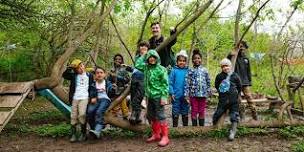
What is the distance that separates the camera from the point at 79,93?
8055 mm

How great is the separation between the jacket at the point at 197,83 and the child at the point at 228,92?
0.77 feet

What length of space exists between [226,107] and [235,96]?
0.25 meters

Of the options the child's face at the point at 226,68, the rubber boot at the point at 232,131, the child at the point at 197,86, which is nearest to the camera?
the rubber boot at the point at 232,131

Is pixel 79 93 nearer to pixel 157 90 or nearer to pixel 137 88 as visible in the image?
pixel 137 88

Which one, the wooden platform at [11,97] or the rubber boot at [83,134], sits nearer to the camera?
the wooden platform at [11,97]

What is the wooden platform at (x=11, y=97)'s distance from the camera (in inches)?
286

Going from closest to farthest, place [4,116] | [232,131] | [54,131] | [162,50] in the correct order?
[4,116]
[232,131]
[162,50]
[54,131]

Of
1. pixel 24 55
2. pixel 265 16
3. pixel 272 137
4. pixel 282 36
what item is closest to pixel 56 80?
pixel 272 137

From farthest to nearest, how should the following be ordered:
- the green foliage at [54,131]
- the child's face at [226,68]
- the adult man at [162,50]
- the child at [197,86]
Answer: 1. the green foliage at [54,131]
2. the adult man at [162,50]
3. the child at [197,86]
4. the child's face at [226,68]

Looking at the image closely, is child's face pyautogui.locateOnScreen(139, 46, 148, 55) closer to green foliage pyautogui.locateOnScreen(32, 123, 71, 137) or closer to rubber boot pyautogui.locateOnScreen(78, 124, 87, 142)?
rubber boot pyautogui.locateOnScreen(78, 124, 87, 142)

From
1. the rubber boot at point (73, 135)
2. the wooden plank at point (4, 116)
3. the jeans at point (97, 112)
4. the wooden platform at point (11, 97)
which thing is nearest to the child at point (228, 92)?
the jeans at point (97, 112)

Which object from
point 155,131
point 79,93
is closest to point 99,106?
point 79,93

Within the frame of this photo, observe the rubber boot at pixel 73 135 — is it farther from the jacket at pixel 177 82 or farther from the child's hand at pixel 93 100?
the jacket at pixel 177 82

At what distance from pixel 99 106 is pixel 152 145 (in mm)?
1184
